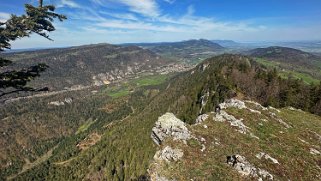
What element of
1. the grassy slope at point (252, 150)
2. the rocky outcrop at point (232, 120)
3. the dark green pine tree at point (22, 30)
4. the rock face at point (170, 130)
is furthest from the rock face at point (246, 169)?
the dark green pine tree at point (22, 30)

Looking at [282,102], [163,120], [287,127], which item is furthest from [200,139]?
[282,102]

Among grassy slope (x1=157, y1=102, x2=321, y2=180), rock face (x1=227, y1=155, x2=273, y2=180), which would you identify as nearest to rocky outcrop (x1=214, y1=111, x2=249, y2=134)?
grassy slope (x1=157, y1=102, x2=321, y2=180)

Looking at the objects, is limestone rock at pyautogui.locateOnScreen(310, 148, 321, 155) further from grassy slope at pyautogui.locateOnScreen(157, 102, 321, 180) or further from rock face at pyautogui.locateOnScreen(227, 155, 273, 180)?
rock face at pyautogui.locateOnScreen(227, 155, 273, 180)

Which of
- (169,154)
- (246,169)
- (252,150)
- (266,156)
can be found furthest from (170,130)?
(266,156)

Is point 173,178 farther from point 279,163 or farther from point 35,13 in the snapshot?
point 35,13

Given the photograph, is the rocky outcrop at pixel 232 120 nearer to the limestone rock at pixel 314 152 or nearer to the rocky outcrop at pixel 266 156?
the rocky outcrop at pixel 266 156

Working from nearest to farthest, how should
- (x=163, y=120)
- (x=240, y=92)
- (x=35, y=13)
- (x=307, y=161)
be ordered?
(x=35, y=13), (x=307, y=161), (x=163, y=120), (x=240, y=92)
